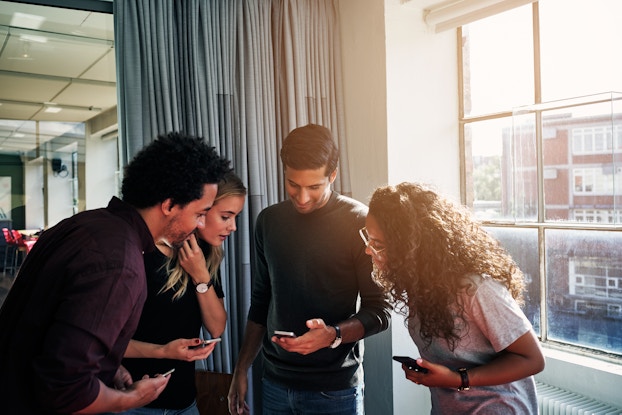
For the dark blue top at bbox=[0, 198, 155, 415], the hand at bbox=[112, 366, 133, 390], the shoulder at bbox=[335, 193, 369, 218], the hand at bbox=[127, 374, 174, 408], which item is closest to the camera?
the dark blue top at bbox=[0, 198, 155, 415]

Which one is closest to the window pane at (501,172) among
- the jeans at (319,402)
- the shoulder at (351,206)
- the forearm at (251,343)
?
the shoulder at (351,206)

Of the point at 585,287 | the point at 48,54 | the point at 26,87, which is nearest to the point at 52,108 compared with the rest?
the point at 26,87

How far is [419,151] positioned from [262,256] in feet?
3.57

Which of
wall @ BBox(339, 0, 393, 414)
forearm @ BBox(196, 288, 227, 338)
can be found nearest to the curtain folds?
wall @ BBox(339, 0, 393, 414)

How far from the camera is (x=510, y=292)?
1505 mm

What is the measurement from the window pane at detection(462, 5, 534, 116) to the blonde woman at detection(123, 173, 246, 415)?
4.94 feet

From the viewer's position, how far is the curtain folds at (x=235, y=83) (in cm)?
248

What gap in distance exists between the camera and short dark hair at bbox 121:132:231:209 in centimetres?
144

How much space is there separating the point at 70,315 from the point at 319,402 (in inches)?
39.8

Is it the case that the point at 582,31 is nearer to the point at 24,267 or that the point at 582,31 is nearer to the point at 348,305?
the point at 348,305

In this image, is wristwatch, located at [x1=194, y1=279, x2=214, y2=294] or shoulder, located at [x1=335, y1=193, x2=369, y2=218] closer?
wristwatch, located at [x1=194, y1=279, x2=214, y2=294]

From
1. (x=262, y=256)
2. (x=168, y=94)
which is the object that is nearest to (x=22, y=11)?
(x=168, y=94)

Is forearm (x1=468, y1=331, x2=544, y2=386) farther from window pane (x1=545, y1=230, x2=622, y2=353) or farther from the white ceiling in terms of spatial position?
the white ceiling

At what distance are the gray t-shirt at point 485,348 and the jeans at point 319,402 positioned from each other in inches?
16.7
